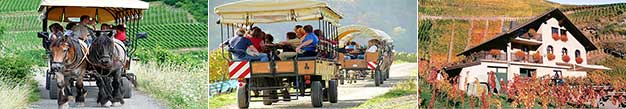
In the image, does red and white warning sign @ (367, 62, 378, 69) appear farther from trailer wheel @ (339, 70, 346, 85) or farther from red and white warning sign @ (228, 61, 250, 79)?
red and white warning sign @ (228, 61, 250, 79)

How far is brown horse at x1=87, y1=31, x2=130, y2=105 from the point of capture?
15.2 meters

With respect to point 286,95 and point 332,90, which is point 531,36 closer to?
point 332,90

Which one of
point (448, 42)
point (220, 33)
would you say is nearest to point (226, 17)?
point (220, 33)

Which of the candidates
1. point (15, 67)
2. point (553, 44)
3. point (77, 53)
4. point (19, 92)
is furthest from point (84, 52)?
point (553, 44)

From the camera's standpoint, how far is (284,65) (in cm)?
1612

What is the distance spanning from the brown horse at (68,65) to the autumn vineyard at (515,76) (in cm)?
383

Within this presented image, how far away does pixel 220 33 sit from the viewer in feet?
55.5

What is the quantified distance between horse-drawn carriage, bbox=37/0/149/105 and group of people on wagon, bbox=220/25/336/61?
4.17 feet

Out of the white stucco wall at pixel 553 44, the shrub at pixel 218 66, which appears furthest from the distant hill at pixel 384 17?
the white stucco wall at pixel 553 44

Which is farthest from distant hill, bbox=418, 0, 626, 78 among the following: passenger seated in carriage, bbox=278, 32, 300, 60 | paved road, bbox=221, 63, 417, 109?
passenger seated in carriage, bbox=278, 32, 300, 60

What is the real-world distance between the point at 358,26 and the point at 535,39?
1955mm

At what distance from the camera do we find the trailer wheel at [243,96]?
16.6 meters

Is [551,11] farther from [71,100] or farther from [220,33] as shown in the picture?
[71,100]

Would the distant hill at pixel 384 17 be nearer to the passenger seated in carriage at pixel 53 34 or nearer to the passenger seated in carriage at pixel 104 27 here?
the passenger seated in carriage at pixel 104 27
